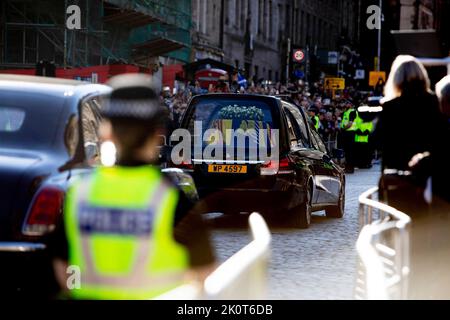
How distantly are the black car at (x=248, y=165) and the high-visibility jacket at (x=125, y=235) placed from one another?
35.0 ft

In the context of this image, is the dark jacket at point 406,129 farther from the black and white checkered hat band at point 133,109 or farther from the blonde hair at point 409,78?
the black and white checkered hat band at point 133,109

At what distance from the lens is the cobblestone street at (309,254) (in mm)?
9727

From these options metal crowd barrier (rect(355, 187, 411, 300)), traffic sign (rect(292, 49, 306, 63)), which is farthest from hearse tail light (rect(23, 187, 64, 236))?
traffic sign (rect(292, 49, 306, 63))

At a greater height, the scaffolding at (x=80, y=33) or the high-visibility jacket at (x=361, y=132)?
the scaffolding at (x=80, y=33)

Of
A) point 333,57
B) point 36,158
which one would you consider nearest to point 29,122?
point 36,158

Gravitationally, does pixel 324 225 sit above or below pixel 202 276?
below

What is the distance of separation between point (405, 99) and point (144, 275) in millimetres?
4689

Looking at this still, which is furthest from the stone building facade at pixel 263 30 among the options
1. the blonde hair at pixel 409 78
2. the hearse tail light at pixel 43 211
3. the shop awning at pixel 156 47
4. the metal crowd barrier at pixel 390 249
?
the hearse tail light at pixel 43 211

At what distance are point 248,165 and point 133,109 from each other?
35.4ft

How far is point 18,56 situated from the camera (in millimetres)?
33500

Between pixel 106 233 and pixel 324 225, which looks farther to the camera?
pixel 324 225

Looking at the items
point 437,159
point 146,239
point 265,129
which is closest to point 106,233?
point 146,239

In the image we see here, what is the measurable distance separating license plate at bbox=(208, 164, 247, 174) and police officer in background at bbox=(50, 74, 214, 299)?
34.7 ft
